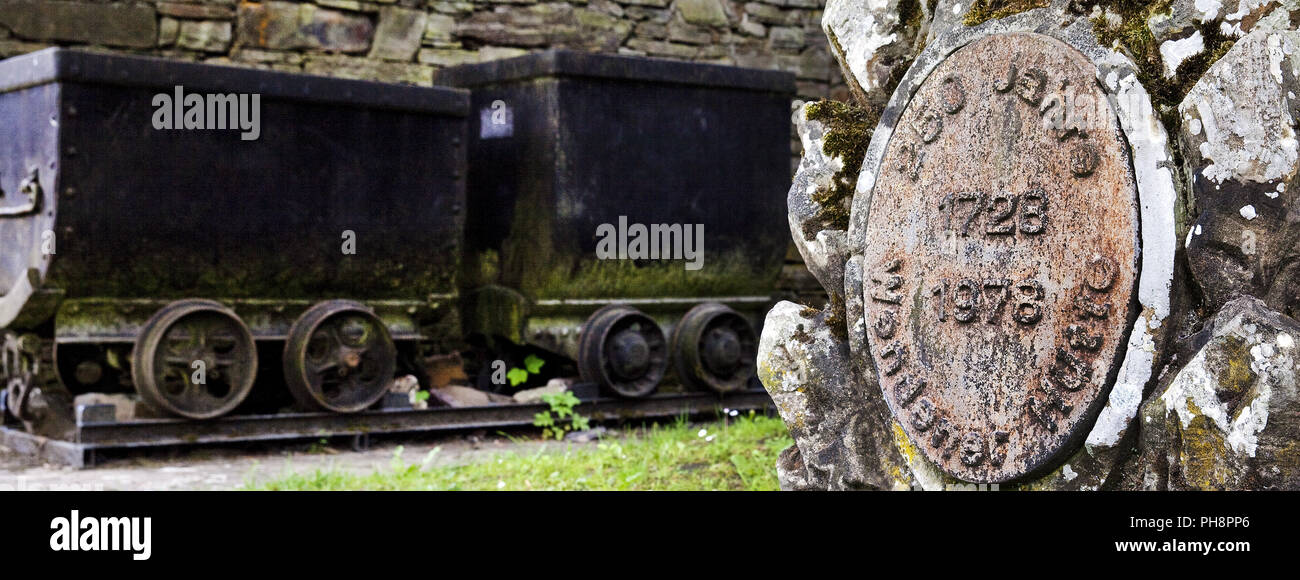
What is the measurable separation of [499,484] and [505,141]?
2598 millimetres

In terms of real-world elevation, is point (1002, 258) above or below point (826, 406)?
above

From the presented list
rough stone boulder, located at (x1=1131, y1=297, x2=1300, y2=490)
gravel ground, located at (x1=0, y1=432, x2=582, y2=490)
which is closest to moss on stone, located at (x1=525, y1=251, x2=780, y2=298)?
gravel ground, located at (x1=0, y1=432, x2=582, y2=490)

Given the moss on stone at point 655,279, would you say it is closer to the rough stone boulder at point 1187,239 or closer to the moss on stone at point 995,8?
the rough stone boulder at point 1187,239

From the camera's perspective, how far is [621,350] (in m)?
6.71

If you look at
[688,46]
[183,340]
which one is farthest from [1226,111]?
[688,46]

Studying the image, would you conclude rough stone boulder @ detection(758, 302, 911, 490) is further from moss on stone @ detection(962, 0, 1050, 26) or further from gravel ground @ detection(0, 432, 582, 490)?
gravel ground @ detection(0, 432, 582, 490)

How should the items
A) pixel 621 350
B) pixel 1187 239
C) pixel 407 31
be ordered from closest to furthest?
pixel 1187 239 < pixel 621 350 < pixel 407 31

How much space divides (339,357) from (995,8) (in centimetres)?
387

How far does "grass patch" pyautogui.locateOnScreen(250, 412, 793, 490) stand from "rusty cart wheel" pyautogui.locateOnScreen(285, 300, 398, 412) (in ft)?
2.16

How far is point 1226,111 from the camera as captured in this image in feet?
7.85
